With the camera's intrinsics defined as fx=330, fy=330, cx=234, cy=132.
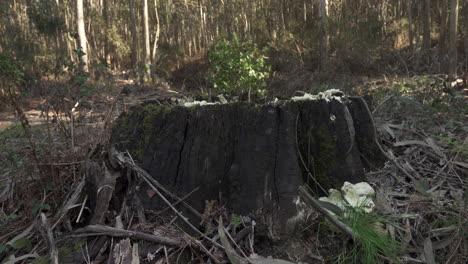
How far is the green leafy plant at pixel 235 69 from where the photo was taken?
657 centimetres

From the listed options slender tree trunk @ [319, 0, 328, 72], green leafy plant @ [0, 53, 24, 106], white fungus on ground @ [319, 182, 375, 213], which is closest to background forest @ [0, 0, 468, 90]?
slender tree trunk @ [319, 0, 328, 72]

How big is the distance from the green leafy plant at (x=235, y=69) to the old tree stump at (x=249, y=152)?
4103 mm

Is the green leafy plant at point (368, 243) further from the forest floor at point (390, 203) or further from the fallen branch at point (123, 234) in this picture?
the fallen branch at point (123, 234)

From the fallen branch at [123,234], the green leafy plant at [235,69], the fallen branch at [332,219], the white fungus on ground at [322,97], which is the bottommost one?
the fallen branch at [123,234]

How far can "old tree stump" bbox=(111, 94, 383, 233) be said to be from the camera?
213 cm

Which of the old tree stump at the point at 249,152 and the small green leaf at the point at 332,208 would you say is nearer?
the small green leaf at the point at 332,208

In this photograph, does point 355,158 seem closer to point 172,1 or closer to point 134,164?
point 134,164

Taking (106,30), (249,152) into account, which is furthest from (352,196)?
(106,30)

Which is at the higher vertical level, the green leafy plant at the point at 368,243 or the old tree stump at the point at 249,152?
the old tree stump at the point at 249,152

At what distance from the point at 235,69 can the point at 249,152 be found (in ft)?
15.5

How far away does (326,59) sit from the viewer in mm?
14977

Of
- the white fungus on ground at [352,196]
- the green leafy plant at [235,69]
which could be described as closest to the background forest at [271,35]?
the green leafy plant at [235,69]

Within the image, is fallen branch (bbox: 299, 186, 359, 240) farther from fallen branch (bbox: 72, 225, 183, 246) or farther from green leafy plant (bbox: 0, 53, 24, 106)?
green leafy plant (bbox: 0, 53, 24, 106)

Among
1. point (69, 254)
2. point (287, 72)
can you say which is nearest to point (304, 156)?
point (69, 254)
